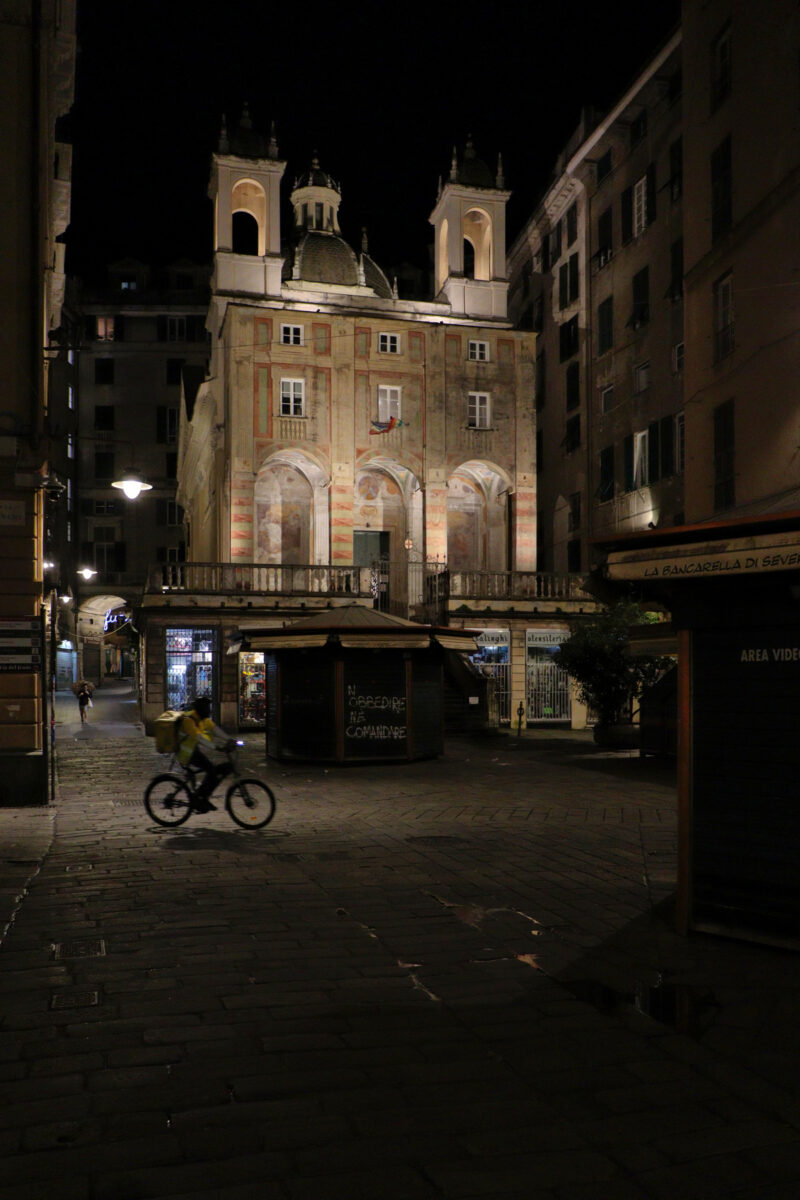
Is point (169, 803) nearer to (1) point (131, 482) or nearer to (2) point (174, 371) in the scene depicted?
(1) point (131, 482)

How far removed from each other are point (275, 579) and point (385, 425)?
7310mm

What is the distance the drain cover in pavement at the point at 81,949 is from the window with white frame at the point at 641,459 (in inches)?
1095

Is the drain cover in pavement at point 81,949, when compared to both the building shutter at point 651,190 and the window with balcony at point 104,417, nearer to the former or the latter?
the building shutter at point 651,190

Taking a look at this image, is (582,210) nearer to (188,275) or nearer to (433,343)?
(433,343)

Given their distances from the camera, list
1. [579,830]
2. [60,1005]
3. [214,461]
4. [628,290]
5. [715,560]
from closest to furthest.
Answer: [60,1005], [715,560], [579,830], [628,290], [214,461]

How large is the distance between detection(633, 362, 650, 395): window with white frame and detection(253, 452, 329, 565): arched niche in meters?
10.9

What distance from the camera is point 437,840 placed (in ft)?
37.3

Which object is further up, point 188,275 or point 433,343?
point 188,275

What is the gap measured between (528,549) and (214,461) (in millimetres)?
12615

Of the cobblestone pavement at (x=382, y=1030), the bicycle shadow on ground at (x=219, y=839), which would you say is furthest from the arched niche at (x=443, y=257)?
the cobblestone pavement at (x=382, y=1030)

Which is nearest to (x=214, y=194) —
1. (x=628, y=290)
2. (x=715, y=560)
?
(x=628, y=290)

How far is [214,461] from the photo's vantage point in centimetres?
4006

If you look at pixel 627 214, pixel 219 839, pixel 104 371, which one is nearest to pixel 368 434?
pixel 627 214

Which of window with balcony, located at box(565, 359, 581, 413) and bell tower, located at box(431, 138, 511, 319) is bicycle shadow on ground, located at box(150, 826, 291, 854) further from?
bell tower, located at box(431, 138, 511, 319)
